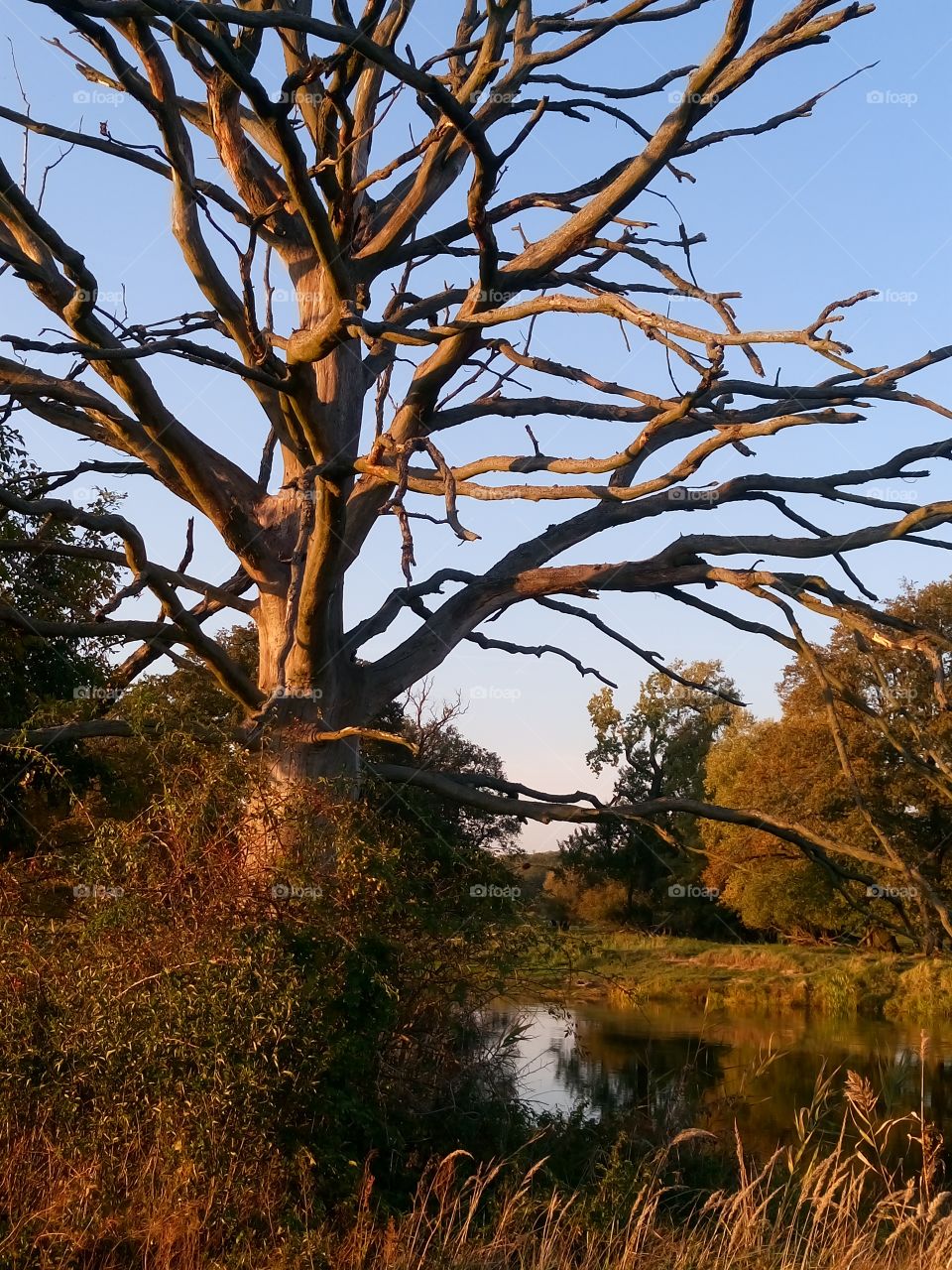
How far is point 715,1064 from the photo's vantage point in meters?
16.1

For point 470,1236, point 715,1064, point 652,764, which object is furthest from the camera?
point 652,764

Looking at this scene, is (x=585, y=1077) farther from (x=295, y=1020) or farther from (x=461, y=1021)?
(x=295, y=1020)

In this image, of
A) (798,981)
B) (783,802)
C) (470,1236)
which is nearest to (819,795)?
(783,802)

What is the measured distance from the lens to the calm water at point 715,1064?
32.1ft

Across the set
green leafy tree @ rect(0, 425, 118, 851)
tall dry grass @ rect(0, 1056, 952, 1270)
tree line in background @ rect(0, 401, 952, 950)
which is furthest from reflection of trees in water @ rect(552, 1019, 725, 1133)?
green leafy tree @ rect(0, 425, 118, 851)

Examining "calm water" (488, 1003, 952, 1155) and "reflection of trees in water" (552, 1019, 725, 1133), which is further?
"calm water" (488, 1003, 952, 1155)

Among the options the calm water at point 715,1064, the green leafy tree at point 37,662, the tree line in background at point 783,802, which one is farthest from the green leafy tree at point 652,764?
the green leafy tree at point 37,662

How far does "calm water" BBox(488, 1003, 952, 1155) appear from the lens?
32.1 feet

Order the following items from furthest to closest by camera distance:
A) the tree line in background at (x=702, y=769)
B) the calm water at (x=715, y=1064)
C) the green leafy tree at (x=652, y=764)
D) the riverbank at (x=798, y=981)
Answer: the green leafy tree at (x=652, y=764) → the riverbank at (x=798, y=981) → the calm water at (x=715, y=1064) → the tree line in background at (x=702, y=769)

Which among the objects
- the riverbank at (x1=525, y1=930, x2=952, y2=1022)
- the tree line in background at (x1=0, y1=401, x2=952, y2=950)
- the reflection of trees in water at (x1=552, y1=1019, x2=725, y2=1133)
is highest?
the tree line in background at (x1=0, y1=401, x2=952, y2=950)

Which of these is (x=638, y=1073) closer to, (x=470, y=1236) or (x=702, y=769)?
(x=470, y=1236)

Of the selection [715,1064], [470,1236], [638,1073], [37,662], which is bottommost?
[638,1073]

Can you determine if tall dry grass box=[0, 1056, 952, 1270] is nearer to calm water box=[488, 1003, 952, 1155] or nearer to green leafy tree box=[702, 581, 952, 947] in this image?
calm water box=[488, 1003, 952, 1155]

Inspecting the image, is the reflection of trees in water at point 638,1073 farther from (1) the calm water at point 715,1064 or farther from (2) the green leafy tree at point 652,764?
(2) the green leafy tree at point 652,764
